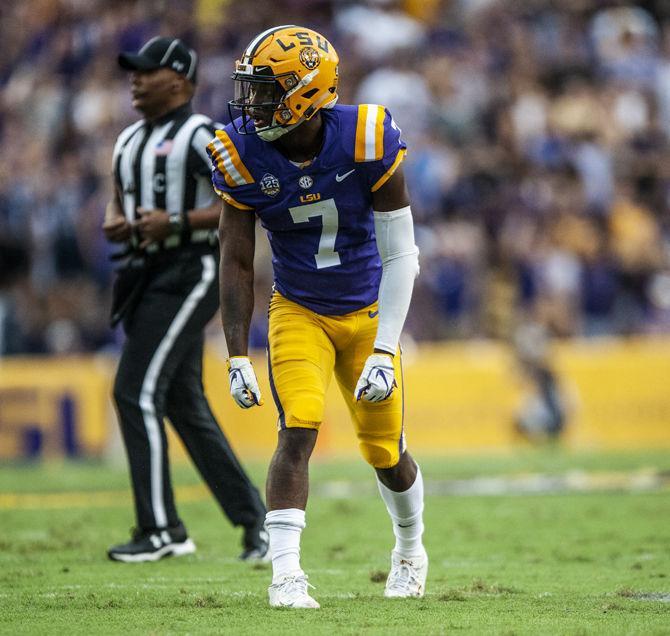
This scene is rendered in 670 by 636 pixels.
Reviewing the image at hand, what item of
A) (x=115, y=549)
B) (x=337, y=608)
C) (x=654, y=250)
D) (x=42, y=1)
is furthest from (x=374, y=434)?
(x=42, y=1)

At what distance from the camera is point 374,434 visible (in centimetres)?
535

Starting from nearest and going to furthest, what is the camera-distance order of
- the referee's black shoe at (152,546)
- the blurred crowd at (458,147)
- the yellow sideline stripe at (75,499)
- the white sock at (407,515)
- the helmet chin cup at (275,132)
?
the helmet chin cup at (275,132)
the white sock at (407,515)
the referee's black shoe at (152,546)
the yellow sideline stripe at (75,499)
the blurred crowd at (458,147)

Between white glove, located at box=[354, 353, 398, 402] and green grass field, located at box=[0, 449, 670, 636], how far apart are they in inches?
31.0

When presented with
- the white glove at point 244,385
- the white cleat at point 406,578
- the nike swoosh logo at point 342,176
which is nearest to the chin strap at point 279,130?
the nike swoosh logo at point 342,176

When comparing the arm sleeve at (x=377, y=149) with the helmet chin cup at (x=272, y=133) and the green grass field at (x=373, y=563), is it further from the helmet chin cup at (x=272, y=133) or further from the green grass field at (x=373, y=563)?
the green grass field at (x=373, y=563)

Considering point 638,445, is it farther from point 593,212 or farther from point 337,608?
point 337,608

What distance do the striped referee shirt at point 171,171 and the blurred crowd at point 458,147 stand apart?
24.1 ft

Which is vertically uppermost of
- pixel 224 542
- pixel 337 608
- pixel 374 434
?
pixel 374 434

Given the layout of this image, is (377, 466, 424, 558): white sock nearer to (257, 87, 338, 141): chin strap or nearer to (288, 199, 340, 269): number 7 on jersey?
(288, 199, 340, 269): number 7 on jersey

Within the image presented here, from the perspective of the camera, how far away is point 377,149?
5227mm

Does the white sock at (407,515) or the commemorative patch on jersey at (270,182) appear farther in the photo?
the white sock at (407,515)

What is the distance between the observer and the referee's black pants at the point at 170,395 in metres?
6.79

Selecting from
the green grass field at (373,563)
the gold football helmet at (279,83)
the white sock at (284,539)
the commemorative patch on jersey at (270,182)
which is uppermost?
the gold football helmet at (279,83)

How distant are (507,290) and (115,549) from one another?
857cm
